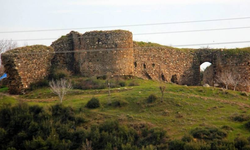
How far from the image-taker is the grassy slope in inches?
1070

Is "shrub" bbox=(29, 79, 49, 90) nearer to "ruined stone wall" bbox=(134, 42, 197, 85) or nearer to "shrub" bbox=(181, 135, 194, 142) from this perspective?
"ruined stone wall" bbox=(134, 42, 197, 85)

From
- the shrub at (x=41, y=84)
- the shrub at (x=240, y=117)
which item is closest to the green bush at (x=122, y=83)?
the shrub at (x=41, y=84)

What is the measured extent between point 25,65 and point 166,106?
1131 centimetres

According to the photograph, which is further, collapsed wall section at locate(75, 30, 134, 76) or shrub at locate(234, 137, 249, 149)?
collapsed wall section at locate(75, 30, 134, 76)

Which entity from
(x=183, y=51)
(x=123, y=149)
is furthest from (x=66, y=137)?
(x=183, y=51)

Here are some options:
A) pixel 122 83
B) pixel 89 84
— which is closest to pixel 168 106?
pixel 122 83

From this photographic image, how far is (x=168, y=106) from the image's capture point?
96.6 feet

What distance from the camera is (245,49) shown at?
40781mm

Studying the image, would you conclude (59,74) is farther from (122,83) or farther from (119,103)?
(119,103)

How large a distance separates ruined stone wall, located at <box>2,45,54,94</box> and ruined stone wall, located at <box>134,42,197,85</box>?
811 cm

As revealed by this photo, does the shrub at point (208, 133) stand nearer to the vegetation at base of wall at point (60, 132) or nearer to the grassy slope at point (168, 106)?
the grassy slope at point (168, 106)

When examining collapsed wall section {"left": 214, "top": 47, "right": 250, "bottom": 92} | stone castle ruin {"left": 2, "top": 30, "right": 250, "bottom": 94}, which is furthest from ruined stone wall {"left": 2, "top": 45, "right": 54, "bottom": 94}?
collapsed wall section {"left": 214, "top": 47, "right": 250, "bottom": 92}

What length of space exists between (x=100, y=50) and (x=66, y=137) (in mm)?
11159

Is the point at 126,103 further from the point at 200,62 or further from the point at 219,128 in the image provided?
the point at 200,62
